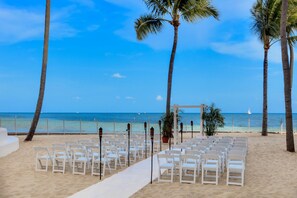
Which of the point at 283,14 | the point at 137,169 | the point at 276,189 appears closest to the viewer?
the point at 276,189

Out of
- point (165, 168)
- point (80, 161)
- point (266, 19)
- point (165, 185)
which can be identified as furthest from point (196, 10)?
point (165, 185)

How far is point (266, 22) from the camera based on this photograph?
2539 centimetres

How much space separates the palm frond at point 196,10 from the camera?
23.1m

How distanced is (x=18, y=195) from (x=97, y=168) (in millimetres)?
3638

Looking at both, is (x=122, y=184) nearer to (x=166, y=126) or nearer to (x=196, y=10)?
(x=166, y=126)

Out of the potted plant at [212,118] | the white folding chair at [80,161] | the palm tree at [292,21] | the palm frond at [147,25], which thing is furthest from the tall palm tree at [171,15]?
the white folding chair at [80,161]

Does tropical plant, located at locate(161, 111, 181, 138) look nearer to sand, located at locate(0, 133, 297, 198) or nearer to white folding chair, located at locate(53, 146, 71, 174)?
sand, located at locate(0, 133, 297, 198)

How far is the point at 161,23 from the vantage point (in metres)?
24.2

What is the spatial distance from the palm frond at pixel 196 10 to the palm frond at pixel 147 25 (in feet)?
5.17

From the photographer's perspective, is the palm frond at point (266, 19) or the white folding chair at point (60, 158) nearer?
the white folding chair at point (60, 158)

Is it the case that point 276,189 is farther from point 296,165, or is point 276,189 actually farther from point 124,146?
point 124,146

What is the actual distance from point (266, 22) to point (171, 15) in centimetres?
668

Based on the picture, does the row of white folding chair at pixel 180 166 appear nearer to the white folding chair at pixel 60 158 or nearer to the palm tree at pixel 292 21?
the white folding chair at pixel 60 158

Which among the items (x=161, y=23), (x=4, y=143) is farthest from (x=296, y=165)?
(x=161, y=23)
